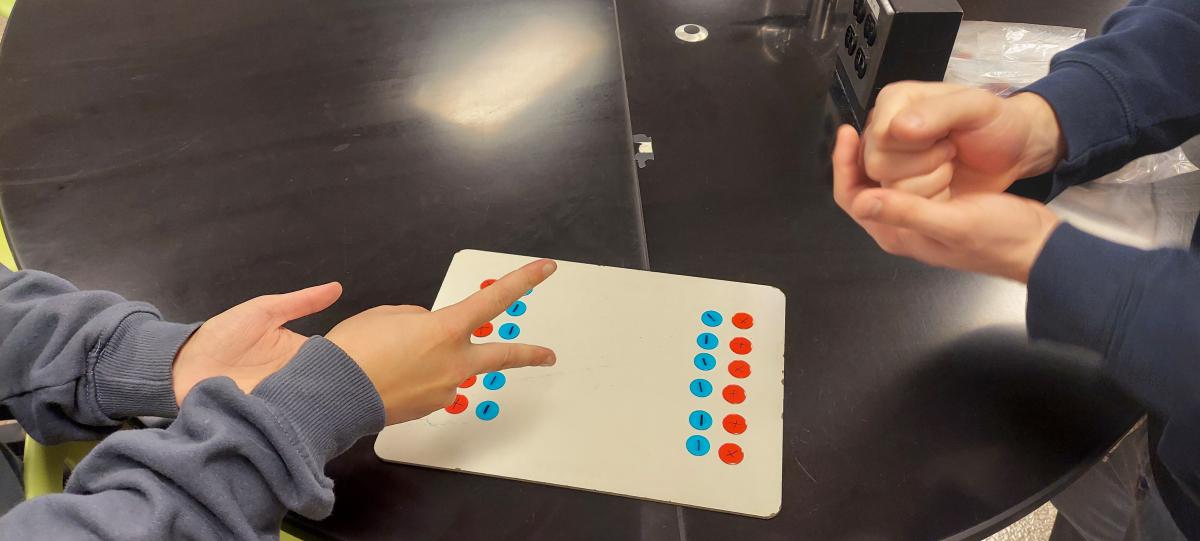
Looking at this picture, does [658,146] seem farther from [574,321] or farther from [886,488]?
[886,488]

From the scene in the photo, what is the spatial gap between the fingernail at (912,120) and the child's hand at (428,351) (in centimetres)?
31

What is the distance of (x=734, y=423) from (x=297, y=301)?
0.38m

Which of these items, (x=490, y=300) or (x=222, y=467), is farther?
(x=490, y=300)

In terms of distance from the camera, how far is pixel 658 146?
2.84ft

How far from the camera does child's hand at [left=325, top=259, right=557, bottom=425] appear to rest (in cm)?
57

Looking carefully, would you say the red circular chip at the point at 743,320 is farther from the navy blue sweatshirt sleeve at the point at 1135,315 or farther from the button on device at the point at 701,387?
the navy blue sweatshirt sleeve at the point at 1135,315

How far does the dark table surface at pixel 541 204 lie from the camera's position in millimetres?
574

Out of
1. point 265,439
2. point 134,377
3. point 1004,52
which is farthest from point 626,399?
point 1004,52

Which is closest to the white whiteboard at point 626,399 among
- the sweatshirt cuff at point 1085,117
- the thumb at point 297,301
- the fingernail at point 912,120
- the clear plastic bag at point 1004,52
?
the thumb at point 297,301

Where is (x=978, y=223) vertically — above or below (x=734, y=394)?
above

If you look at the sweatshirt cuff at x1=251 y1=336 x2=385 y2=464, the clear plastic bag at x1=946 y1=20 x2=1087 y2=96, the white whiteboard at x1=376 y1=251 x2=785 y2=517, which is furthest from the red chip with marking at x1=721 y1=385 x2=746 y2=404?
the clear plastic bag at x1=946 y1=20 x2=1087 y2=96

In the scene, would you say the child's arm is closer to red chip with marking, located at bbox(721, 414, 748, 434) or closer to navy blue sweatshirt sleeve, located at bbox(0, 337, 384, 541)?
navy blue sweatshirt sleeve, located at bbox(0, 337, 384, 541)

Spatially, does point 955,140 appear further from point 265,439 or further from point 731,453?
point 265,439

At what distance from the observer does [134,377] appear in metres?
0.60
